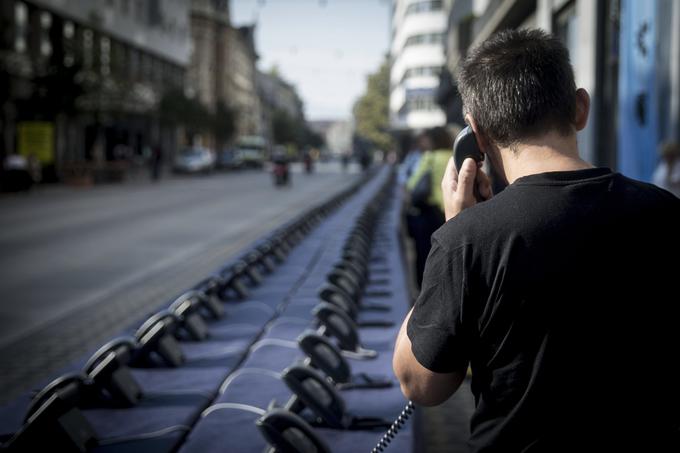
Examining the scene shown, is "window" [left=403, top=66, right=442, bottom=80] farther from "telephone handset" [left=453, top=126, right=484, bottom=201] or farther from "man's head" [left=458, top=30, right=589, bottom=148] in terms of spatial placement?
"man's head" [left=458, top=30, right=589, bottom=148]

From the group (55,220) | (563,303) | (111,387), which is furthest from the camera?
(55,220)

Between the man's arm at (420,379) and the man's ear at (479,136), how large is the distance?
16.5 inches

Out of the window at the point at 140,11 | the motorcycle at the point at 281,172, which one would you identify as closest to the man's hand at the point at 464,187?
the motorcycle at the point at 281,172

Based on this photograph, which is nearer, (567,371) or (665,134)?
(567,371)

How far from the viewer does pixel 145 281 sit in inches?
437

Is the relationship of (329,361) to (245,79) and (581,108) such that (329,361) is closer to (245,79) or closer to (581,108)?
(581,108)

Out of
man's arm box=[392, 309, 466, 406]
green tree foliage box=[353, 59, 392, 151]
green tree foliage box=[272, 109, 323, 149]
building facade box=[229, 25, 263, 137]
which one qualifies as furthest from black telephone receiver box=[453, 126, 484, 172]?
green tree foliage box=[353, 59, 392, 151]

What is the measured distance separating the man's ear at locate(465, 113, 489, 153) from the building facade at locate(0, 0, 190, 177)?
30.1 metres

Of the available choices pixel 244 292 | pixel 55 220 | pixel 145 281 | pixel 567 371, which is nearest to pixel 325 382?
pixel 567 371

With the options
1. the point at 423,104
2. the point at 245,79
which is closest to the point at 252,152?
the point at 423,104

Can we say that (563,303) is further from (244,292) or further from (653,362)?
(244,292)

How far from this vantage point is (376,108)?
12850 cm

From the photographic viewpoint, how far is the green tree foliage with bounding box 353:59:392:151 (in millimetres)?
128250

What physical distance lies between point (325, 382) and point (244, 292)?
3405mm
